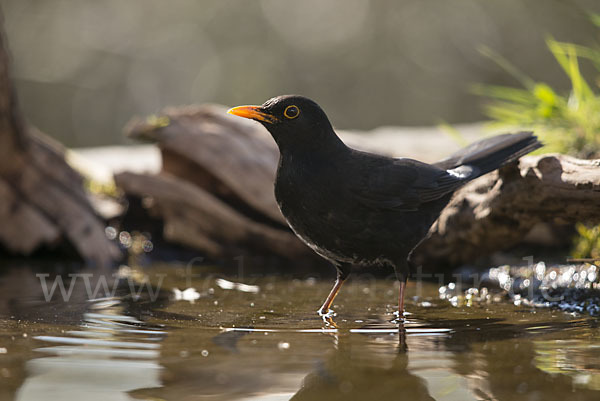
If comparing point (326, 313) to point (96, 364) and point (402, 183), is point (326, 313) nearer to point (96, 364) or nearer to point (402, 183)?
point (402, 183)

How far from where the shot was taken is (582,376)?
246 centimetres

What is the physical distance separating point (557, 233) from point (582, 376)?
4.19 m

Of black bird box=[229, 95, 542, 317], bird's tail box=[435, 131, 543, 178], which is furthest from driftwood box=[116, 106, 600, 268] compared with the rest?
black bird box=[229, 95, 542, 317]

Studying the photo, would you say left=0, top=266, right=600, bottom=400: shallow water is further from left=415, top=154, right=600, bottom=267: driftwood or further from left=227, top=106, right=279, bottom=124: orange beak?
left=227, top=106, right=279, bottom=124: orange beak

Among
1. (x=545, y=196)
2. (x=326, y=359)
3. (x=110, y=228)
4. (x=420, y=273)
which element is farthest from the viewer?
(x=110, y=228)

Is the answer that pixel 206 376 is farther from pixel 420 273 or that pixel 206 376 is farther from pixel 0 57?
pixel 0 57

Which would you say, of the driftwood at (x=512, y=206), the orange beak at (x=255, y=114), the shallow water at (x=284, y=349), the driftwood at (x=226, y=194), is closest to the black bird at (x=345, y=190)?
the orange beak at (x=255, y=114)

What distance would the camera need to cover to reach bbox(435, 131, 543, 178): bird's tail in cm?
431

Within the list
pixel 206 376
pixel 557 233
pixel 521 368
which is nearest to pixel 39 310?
pixel 206 376

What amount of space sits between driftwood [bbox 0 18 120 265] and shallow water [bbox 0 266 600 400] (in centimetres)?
203

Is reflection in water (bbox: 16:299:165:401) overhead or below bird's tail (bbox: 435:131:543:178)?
below

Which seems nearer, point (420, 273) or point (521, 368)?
point (521, 368)

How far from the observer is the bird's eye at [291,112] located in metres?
3.99

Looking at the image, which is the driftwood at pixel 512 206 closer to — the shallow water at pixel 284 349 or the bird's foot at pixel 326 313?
A: the shallow water at pixel 284 349
